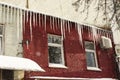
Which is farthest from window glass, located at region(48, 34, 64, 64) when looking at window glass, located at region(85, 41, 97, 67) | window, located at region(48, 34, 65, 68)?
window glass, located at region(85, 41, 97, 67)

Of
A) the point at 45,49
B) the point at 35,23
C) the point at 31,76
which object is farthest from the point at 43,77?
the point at 35,23

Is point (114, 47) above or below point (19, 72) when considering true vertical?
above

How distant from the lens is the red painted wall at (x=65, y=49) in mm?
10805

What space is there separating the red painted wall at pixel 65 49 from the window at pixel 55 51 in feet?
0.55

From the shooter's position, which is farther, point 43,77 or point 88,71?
point 88,71

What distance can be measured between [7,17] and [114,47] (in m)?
5.83

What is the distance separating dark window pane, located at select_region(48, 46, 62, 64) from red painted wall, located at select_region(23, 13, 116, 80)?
0.82 ft

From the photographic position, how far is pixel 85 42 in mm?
13062

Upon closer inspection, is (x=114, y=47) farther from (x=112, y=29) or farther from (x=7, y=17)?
(x=7, y=17)

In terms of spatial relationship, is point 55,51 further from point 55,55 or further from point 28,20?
point 28,20

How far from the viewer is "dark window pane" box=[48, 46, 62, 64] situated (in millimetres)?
11432

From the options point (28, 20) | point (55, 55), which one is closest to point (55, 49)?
point (55, 55)

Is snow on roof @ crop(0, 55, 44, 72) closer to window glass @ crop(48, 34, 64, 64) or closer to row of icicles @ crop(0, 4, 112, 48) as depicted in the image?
row of icicles @ crop(0, 4, 112, 48)

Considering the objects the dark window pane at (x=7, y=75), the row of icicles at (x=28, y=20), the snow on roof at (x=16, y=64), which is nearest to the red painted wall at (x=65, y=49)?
the row of icicles at (x=28, y=20)
